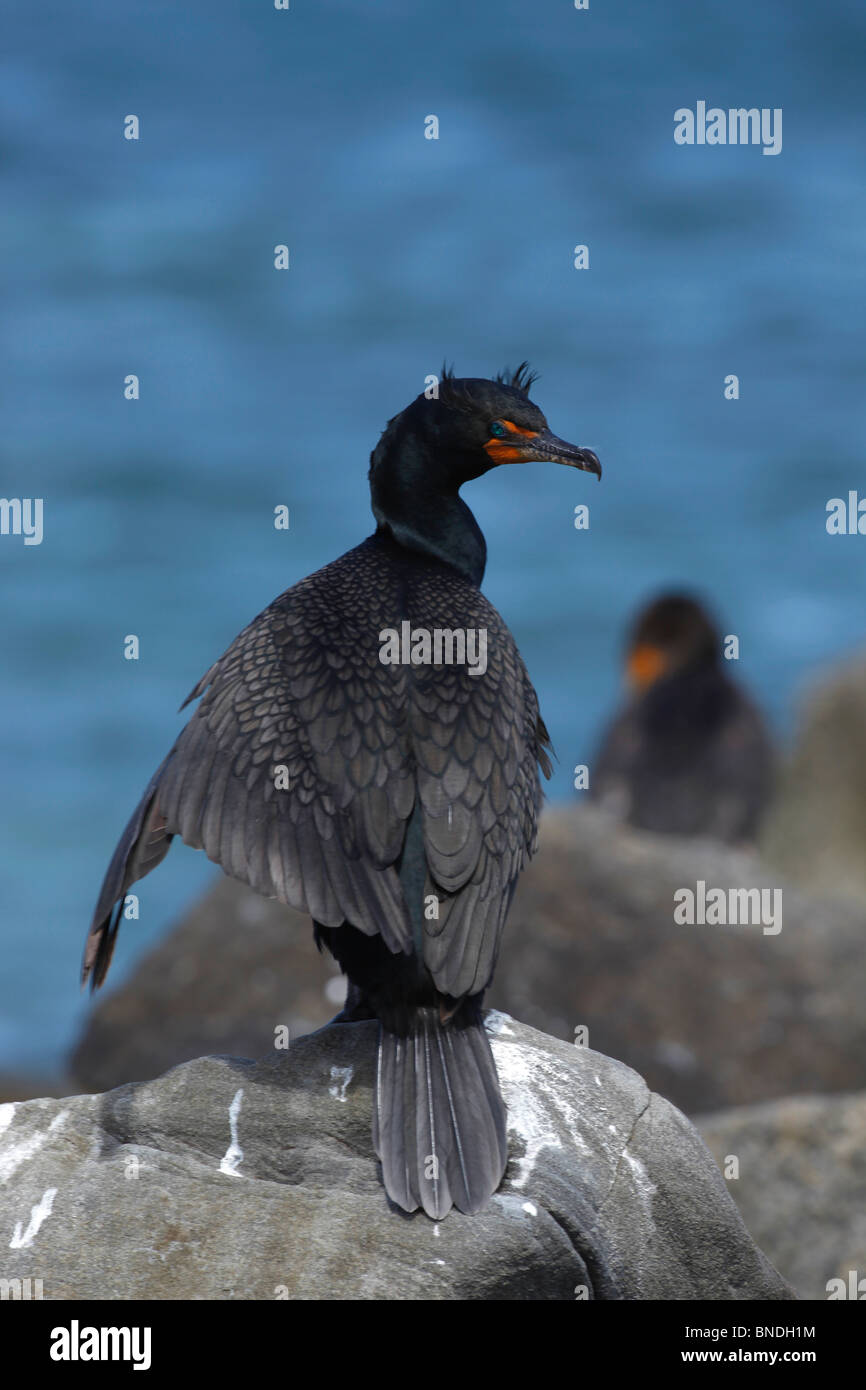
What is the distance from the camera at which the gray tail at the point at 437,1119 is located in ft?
17.9

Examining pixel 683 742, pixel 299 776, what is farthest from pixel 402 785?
pixel 683 742

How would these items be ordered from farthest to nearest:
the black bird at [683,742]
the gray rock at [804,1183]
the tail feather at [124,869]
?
the black bird at [683,742] < the gray rock at [804,1183] < the tail feather at [124,869]

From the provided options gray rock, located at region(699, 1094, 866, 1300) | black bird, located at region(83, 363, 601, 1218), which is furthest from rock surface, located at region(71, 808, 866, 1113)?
black bird, located at region(83, 363, 601, 1218)

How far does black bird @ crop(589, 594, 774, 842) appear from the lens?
1859 centimetres

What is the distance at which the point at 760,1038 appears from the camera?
12227 millimetres

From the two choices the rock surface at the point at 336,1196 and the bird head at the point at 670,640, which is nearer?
the rock surface at the point at 336,1196

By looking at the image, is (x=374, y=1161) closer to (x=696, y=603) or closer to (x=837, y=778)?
(x=696, y=603)

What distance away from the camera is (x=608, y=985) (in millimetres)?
12234

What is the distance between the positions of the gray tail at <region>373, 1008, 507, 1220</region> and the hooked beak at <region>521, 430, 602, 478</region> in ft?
6.65

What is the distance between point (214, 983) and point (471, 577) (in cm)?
644

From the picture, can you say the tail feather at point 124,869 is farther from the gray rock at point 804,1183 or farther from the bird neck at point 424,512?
the gray rock at point 804,1183

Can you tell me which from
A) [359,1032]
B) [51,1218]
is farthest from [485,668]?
[51,1218]

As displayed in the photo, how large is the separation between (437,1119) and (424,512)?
2.35 m

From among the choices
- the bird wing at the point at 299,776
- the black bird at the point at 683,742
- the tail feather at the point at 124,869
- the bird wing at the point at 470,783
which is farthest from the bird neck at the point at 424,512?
the black bird at the point at 683,742
